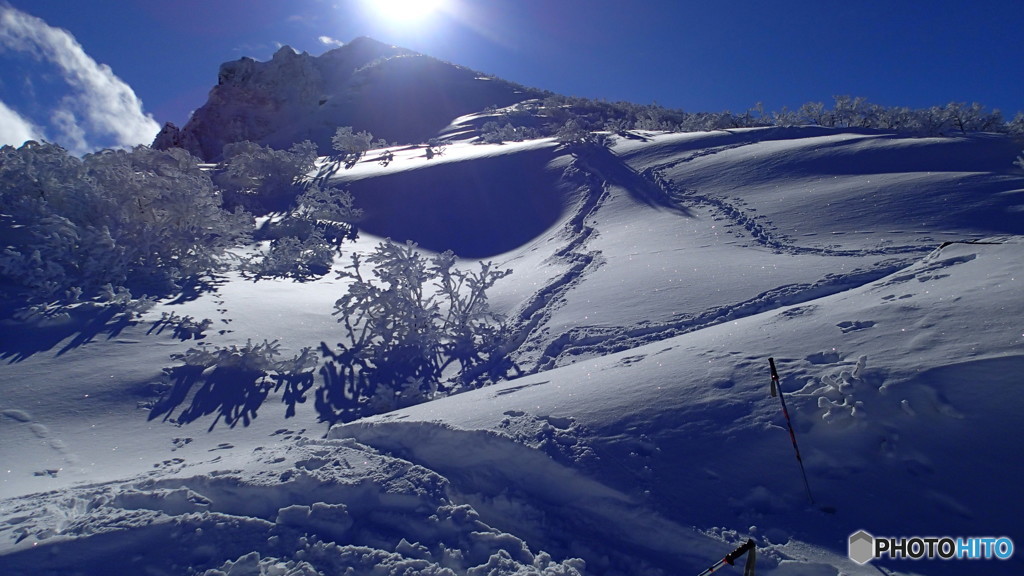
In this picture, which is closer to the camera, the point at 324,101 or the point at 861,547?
the point at 861,547

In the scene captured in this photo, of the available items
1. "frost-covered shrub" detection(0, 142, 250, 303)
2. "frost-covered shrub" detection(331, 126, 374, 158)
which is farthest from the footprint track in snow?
"frost-covered shrub" detection(331, 126, 374, 158)

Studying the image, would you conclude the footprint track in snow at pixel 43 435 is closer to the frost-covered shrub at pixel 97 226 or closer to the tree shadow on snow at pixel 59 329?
the tree shadow on snow at pixel 59 329

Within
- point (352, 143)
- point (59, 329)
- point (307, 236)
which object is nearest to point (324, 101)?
point (352, 143)

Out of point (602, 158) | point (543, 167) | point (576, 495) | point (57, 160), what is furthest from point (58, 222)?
point (602, 158)

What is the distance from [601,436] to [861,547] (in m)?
1.64

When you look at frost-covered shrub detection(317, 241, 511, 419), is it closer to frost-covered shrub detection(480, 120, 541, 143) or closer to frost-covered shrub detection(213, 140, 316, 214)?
frost-covered shrub detection(213, 140, 316, 214)

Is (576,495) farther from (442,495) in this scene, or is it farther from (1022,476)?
(1022,476)

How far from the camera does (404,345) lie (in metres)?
7.54

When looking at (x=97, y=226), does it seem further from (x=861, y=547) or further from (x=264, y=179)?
(x=861, y=547)

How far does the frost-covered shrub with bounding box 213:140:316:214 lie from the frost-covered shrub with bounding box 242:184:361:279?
175cm

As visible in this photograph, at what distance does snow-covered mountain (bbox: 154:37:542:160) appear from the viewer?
35.3m

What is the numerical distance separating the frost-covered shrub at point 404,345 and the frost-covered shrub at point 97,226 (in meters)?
3.44

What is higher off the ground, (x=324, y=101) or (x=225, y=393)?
(x=324, y=101)

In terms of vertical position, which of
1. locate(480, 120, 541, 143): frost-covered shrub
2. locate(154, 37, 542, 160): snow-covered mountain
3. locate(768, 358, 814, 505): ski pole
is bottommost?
locate(768, 358, 814, 505): ski pole
